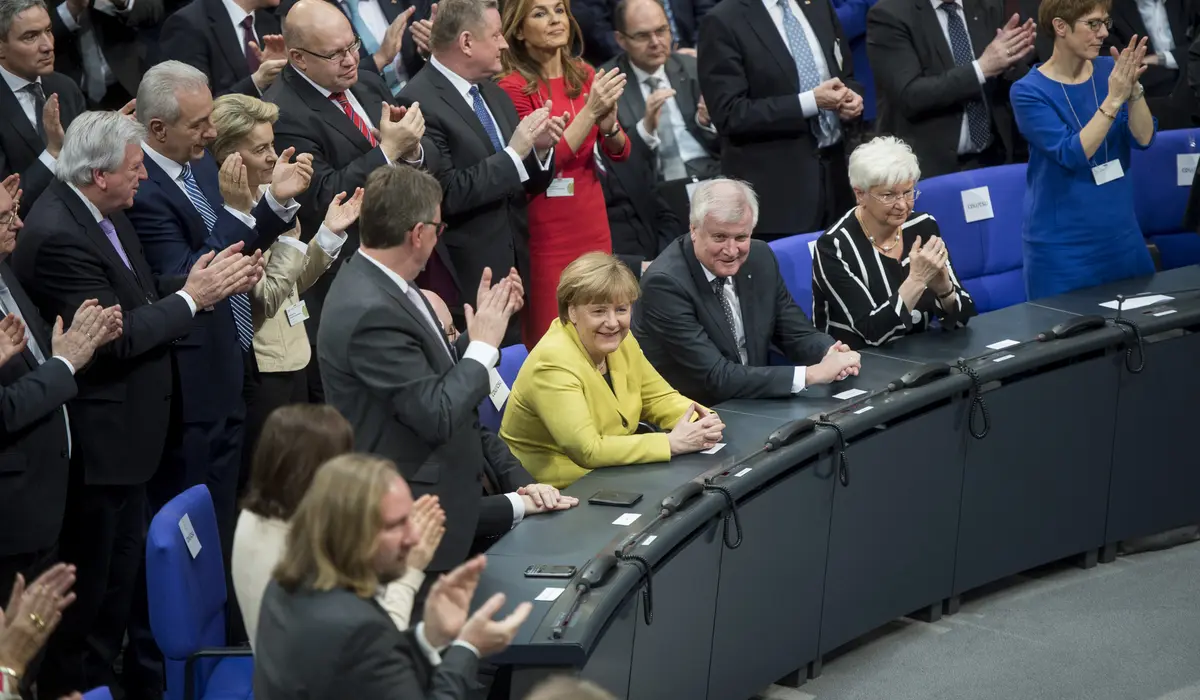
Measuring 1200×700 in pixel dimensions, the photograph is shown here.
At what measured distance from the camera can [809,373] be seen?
4410 millimetres

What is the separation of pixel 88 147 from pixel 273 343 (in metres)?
0.91

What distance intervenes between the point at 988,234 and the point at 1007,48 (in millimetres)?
740

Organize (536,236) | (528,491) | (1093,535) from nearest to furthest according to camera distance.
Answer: (528,491) < (1093,535) < (536,236)

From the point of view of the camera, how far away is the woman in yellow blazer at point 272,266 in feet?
14.1

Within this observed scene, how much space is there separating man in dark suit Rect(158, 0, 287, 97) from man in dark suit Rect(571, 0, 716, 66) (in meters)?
1.55

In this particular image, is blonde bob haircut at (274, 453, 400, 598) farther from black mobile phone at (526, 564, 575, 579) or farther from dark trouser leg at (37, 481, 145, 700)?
dark trouser leg at (37, 481, 145, 700)

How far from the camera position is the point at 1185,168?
6.43m

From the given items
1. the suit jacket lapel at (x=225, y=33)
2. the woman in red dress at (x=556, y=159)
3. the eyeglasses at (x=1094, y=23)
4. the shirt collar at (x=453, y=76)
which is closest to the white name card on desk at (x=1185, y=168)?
the eyeglasses at (x=1094, y=23)

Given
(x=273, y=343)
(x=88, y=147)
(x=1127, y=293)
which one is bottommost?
(x=1127, y=293)

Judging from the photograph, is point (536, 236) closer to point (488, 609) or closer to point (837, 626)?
point (837, 626)

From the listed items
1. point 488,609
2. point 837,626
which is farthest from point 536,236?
point 488,609

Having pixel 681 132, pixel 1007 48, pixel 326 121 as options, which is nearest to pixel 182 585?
pixel 326 121

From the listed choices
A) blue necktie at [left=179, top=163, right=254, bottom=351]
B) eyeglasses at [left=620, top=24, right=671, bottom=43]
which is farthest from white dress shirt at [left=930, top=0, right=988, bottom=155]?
blue necktie at [left=179, top=163, right=254, bottom=351]

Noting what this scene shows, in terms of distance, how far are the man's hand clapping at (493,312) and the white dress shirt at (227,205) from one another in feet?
3.20
